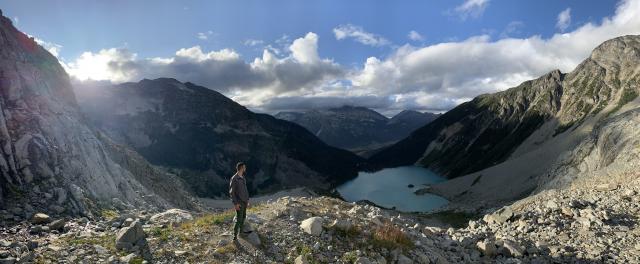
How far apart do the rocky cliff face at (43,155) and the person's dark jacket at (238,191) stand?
45.9ft

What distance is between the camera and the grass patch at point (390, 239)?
17.4m

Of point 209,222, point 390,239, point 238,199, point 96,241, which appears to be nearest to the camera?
point 96,241

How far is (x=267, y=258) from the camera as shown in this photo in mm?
15367

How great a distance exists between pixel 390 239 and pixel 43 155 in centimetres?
2349

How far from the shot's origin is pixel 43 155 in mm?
27906

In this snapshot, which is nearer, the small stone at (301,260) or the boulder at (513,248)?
the small stone at (301,260)

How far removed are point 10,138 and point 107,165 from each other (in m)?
12.3

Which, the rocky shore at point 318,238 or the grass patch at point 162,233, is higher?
the grass patch at point 162,233

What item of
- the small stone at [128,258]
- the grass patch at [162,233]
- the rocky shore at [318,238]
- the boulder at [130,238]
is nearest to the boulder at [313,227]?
the rocky shore at [318,238]

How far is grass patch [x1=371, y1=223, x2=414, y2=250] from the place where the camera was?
1738 cm

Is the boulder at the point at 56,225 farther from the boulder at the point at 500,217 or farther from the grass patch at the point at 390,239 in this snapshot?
the boulder at the point at 500,217

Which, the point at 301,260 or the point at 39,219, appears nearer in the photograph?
the point at 301,260

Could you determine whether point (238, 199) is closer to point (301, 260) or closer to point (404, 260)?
point (301, 260)

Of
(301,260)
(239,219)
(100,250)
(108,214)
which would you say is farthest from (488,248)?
(108,214)
